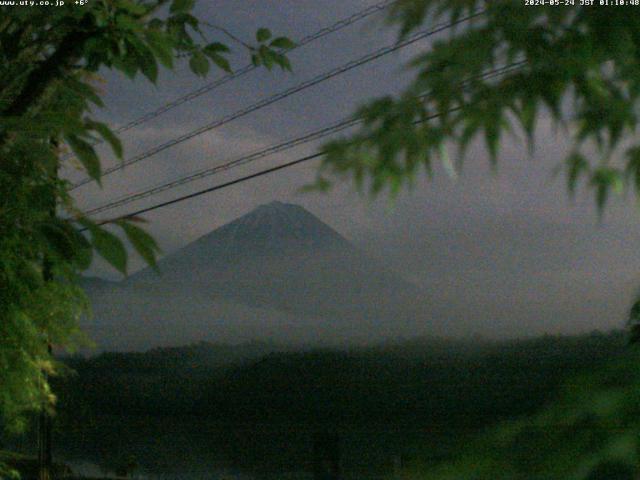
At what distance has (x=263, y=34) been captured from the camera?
2596mm

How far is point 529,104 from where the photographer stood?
1.00m

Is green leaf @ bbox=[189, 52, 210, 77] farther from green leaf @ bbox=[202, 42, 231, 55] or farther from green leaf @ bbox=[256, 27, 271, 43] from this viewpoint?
green leaf @ bbox=[256, 27, 271, 43]

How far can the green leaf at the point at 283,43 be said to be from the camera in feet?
8.18

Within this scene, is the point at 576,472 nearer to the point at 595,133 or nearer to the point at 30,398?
the point at 595,133

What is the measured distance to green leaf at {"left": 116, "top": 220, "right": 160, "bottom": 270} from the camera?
4.36 feet

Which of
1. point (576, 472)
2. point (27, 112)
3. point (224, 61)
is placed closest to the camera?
point (576, 472)

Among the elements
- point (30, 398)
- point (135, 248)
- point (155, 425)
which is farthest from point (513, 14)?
point (155, 425)

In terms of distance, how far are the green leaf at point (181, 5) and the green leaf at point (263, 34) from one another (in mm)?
285

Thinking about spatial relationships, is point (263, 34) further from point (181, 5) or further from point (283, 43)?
point (181, 5)

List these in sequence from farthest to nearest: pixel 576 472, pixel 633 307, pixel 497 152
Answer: pixel 633 307
pixel 497 152
pixel 576 472

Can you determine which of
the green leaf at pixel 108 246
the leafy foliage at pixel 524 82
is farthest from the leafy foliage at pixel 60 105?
the leafy foliage at pixel 524 82

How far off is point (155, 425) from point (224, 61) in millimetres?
7828

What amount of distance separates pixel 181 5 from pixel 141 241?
1.38m

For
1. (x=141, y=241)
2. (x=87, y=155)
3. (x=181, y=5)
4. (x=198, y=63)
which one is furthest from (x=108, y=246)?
(x=181, y=5)
